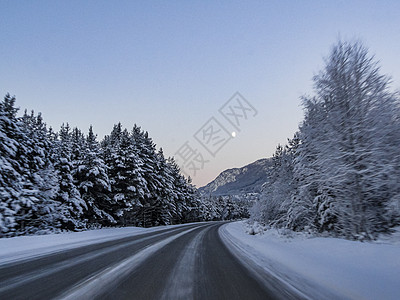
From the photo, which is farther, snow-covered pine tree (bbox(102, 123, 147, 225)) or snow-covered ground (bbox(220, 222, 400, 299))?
snow-covered pine tree (bbox(102, 123, 147, 225))

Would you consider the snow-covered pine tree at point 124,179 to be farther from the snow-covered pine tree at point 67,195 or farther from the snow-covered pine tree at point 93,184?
the snow-covered pine tree at point 67,195

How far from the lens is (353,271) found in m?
4.59

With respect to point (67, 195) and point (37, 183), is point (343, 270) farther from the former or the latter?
point (67, 195)

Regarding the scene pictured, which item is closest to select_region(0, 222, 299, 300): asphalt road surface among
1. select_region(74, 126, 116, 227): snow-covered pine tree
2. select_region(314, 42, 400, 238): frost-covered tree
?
select_region(314, 42, 400, 238): frost-covered tree

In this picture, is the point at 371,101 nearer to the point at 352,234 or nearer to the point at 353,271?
the point at 352,234

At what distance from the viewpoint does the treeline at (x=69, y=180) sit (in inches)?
543

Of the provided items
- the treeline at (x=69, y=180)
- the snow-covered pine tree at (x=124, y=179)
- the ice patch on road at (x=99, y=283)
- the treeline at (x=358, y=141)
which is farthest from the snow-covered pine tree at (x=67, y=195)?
the treeline at (x=358, y=141)

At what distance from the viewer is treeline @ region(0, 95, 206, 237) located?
13.8 meters

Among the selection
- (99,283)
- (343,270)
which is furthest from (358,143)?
(99,283)

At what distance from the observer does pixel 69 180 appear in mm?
19609

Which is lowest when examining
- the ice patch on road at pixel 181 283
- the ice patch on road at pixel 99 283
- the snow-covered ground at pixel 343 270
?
the snow-covered ground at pixel 343 270

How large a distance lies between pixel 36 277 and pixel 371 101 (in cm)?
1146

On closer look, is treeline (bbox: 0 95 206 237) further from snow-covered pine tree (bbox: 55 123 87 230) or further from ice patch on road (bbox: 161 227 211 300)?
ice patch on road (bbox: 161 227 211 300)

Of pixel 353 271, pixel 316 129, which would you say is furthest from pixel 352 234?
pixel 353 271
